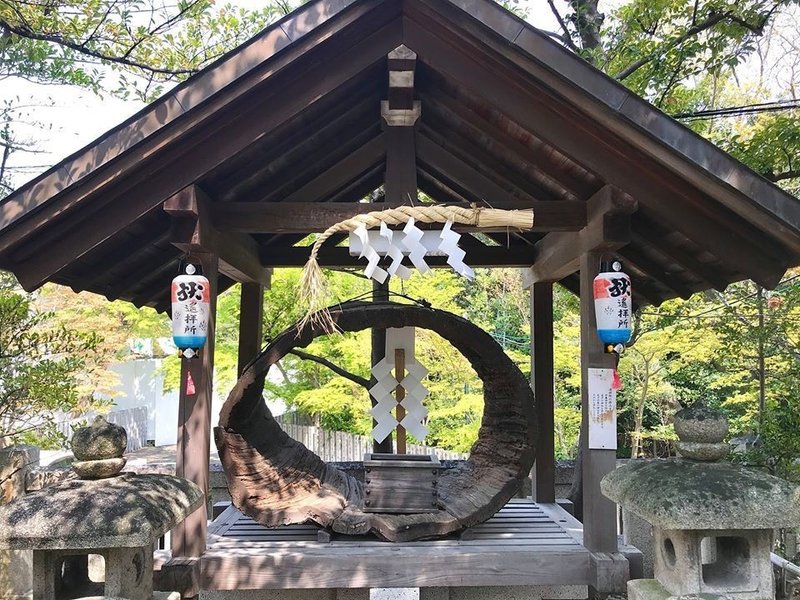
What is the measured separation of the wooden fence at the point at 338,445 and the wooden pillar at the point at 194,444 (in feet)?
29.7

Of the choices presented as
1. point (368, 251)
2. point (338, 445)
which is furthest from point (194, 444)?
point (338, 445)

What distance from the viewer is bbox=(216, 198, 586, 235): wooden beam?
4.33 m

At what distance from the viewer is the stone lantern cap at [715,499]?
2.90 meters

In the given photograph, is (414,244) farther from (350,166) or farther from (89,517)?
(89,517)

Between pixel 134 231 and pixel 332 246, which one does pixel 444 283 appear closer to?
pixel 332 246

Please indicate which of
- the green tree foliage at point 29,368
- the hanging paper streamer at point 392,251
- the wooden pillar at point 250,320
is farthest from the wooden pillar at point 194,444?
the green tree foliage at point 29,368

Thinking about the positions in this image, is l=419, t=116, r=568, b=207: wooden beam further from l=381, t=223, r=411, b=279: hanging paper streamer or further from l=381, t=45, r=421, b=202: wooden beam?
l=381, t=223, r=411, b=279: hanging paper streamer

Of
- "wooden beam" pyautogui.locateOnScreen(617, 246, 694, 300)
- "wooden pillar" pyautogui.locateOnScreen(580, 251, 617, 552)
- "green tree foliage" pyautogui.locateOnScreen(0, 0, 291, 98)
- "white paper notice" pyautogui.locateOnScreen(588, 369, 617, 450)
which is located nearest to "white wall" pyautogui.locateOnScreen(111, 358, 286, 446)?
"green tree foliage" pyautogui.locateOnScreen(0, 0, 291, 98)

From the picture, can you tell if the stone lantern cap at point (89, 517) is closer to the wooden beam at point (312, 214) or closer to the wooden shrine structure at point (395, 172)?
the wooden shrine structure at point (395, 172)

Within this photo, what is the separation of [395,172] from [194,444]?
2590 millimetres

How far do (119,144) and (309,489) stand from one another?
3.28 m

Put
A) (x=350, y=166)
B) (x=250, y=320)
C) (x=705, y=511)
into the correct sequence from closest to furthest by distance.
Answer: (x=705, y=511), (x=350, y=166), (x=250, y=320)

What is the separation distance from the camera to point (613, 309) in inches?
160

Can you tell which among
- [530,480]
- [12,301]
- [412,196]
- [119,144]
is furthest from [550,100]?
[12,301]
